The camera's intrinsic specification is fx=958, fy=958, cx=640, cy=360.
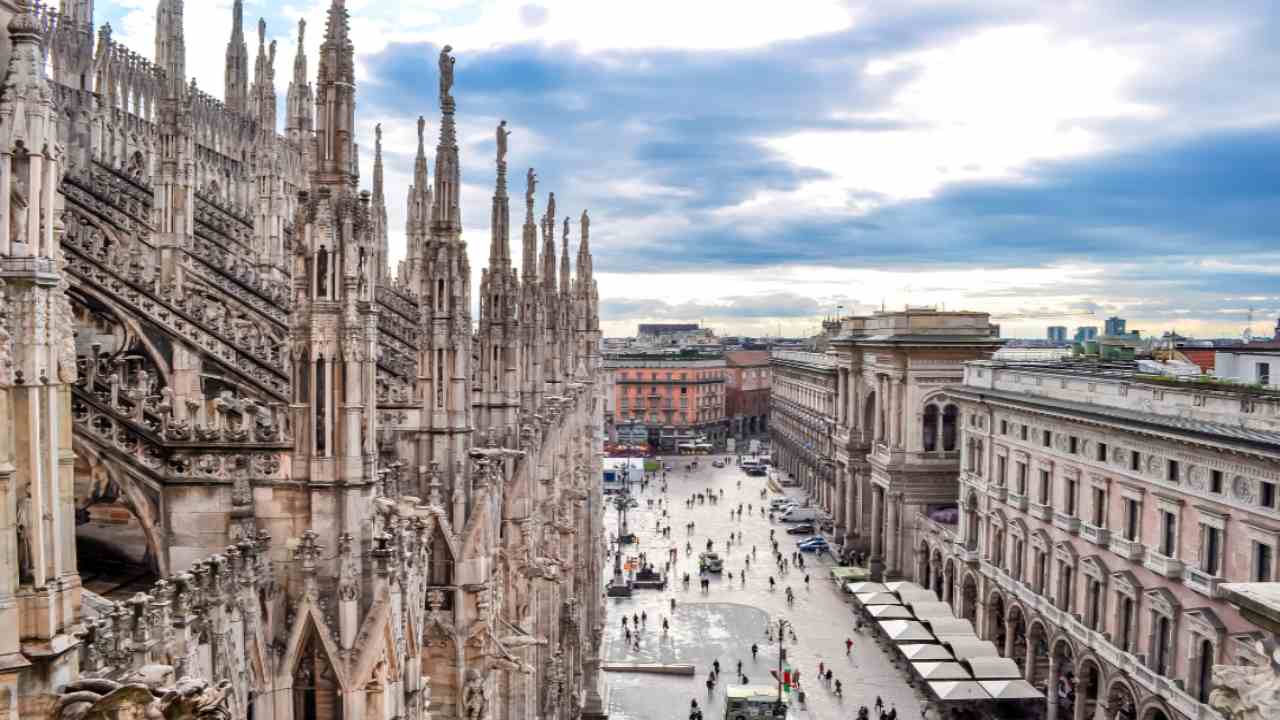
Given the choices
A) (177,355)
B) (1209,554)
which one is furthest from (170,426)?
(1209,554)

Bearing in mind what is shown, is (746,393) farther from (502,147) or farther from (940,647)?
(502,147)

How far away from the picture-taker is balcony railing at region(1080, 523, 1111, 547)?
115ft

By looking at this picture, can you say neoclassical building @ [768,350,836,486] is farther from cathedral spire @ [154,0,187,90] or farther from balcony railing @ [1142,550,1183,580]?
cathedral spire @ [154,0,187,90]

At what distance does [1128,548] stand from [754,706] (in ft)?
47.5

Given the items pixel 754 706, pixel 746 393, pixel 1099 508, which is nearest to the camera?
pixel 754 706

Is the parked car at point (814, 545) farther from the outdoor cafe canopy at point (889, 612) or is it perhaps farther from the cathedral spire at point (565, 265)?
the cathedral spire at point (565, 265)

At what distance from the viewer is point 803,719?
125 feet

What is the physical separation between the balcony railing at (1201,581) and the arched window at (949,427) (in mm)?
28741

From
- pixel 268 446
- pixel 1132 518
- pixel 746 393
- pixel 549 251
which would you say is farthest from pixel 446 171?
pixel 746 393

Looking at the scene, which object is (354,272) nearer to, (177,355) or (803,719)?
(177,355)

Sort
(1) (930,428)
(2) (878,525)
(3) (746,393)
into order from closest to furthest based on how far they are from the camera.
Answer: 1. (1) (930,428)
2. (2) (878,525)
3. (3) (746,393)

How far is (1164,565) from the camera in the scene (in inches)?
1228

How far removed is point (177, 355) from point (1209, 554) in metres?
29.2

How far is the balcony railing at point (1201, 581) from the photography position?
28.6m
